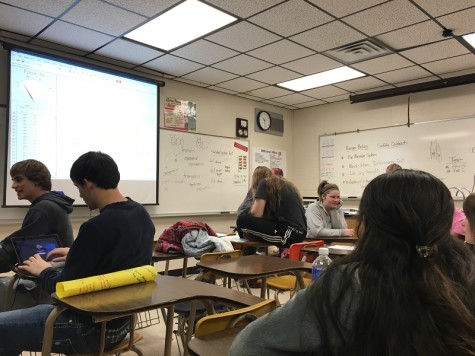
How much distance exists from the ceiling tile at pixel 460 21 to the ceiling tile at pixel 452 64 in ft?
2.56

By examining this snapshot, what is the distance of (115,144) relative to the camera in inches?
A: 177

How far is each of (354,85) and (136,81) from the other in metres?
2.90

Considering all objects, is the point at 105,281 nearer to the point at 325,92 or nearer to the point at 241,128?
the point at 241,128

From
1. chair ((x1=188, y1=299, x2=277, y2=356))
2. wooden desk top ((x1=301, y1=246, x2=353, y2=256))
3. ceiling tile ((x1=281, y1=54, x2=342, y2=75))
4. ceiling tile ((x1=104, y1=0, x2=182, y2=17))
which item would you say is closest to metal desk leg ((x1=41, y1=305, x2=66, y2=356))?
chair ((x1=188, y1=299, x2=277, y2=356))

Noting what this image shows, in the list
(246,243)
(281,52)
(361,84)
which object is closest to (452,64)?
(361,84)

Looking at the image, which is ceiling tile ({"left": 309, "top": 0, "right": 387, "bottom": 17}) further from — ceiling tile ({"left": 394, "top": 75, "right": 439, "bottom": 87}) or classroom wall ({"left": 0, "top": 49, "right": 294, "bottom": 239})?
classroom wall ({"left": 0, "top": 49, "right": 294, "bottom": 239})

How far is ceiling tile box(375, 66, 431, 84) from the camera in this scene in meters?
4.81

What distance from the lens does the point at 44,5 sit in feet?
10.5

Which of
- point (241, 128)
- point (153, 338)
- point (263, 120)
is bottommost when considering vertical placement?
point (153, 338)

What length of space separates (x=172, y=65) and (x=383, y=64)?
246cm

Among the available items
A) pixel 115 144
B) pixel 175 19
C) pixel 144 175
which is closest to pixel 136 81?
pixel 115 144

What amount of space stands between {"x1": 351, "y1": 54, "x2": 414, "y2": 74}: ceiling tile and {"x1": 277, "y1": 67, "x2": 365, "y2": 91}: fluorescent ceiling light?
0.14 meters

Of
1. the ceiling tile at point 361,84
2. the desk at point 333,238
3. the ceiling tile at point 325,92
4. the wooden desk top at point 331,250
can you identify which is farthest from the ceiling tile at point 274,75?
the wooden desk top at point 331,250

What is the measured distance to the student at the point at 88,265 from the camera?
1562 millimetres
